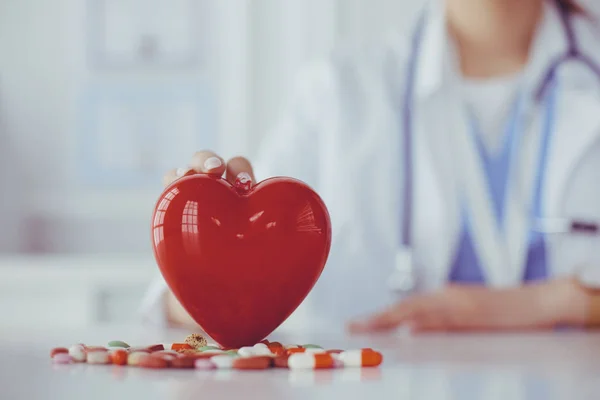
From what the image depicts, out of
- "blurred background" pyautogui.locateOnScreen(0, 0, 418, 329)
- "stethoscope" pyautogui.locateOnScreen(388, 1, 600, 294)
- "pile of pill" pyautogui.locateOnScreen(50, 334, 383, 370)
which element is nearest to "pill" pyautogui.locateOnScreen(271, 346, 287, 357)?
"pile of pill" pyautogui.locateOnScreen(50, 334, 383, 370)

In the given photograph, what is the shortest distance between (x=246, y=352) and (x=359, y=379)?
8 cm

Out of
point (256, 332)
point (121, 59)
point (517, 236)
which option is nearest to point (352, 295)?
point (517, 236)

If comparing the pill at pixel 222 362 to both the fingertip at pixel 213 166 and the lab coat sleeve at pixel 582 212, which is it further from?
the lab coat sleeve at pixel 582 212

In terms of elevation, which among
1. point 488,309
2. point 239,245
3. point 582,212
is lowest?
point 488,309

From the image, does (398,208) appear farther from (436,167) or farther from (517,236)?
(517,236)

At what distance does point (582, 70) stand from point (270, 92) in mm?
1101

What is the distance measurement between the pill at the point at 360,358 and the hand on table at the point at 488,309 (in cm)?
54

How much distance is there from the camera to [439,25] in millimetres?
1587

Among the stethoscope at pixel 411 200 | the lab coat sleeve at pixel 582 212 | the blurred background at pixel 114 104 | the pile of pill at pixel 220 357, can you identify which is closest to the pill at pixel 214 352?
the pile of pill at pixel 220 357

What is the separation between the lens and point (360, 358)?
0.60 metres

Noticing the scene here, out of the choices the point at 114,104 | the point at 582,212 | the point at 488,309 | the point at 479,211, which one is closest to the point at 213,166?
the point at 488,309

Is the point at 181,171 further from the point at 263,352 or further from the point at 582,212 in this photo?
the point at 582,212

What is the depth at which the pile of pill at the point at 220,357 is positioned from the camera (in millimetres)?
559

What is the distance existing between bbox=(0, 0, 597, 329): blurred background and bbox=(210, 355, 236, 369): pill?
6.41 ft
